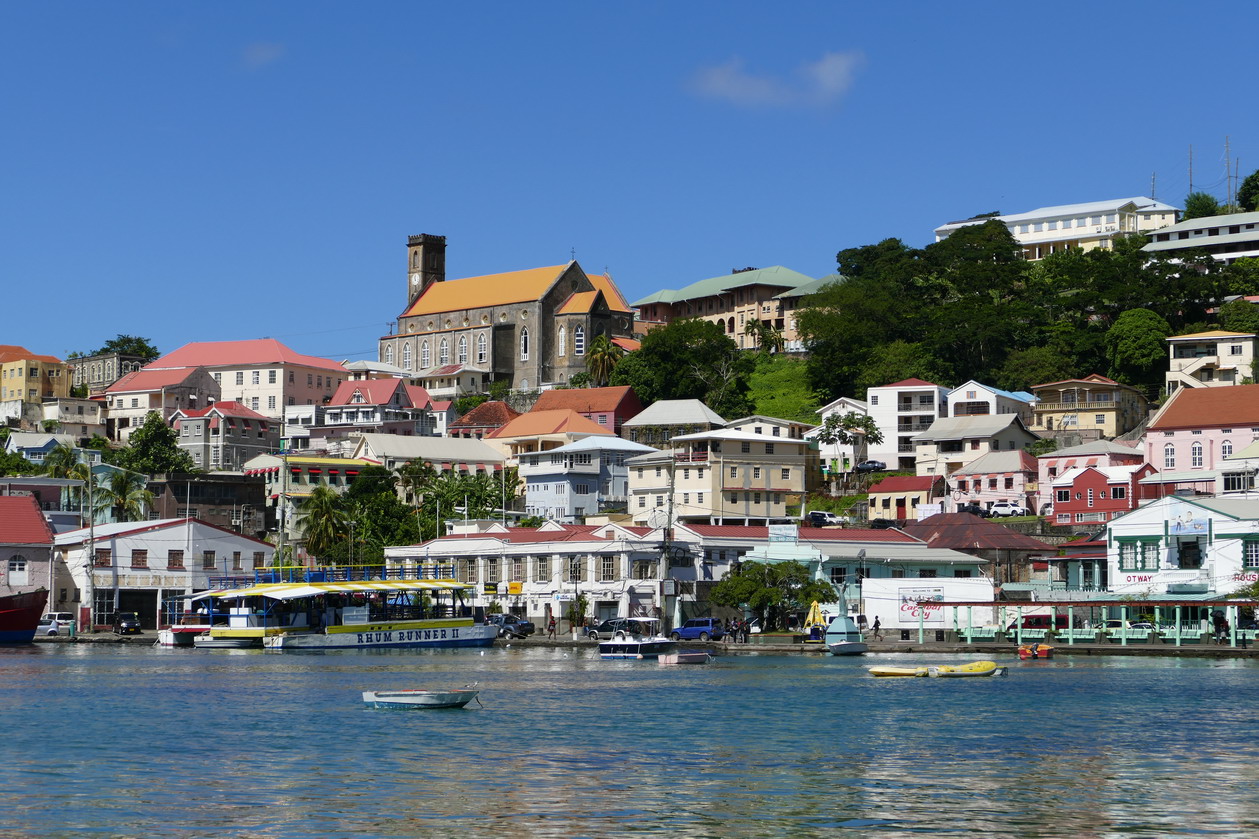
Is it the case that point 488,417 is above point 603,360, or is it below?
below

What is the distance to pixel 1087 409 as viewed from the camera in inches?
5266

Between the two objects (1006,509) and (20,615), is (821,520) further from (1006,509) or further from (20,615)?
(20,615)

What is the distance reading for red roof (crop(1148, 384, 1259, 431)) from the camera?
117 meters

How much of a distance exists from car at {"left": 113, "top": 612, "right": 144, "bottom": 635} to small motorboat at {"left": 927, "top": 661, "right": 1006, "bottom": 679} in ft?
180

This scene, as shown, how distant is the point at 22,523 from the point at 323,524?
70.9ft

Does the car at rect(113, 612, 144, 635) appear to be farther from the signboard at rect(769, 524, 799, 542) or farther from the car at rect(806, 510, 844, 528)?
the car at rect(806, 510, 844, 528)

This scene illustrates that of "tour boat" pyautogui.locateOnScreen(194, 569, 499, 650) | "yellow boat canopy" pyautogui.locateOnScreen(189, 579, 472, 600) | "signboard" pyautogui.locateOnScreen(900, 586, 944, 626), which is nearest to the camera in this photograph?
"yellow boat canopy" pyautogui.locateOnScreen(189, 579, 472, 600)

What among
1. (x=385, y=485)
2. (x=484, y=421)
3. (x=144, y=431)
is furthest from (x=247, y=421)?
(x=385, y=485)

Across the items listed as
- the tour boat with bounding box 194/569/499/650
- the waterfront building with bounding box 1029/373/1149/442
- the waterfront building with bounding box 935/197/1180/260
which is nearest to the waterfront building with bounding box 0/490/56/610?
the tour boat with bounding box 194/569/499/650

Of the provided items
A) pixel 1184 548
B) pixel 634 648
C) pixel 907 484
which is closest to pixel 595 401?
pixel 907 484

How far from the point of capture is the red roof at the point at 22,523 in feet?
331

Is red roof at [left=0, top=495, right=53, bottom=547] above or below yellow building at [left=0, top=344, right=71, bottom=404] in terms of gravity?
below

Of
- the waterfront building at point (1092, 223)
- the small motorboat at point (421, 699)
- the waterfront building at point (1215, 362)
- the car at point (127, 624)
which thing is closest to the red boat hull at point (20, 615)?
the car at point (127, 624)

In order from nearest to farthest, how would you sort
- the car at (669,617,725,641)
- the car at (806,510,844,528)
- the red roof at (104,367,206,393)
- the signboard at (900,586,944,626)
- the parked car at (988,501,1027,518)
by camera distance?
the car at (669,617,725,641), the signboard at (900,586,944,626), the car at (806,510,844,528), the parked car at (988,501,1027,518), the red roof at (104,367,206,393)
